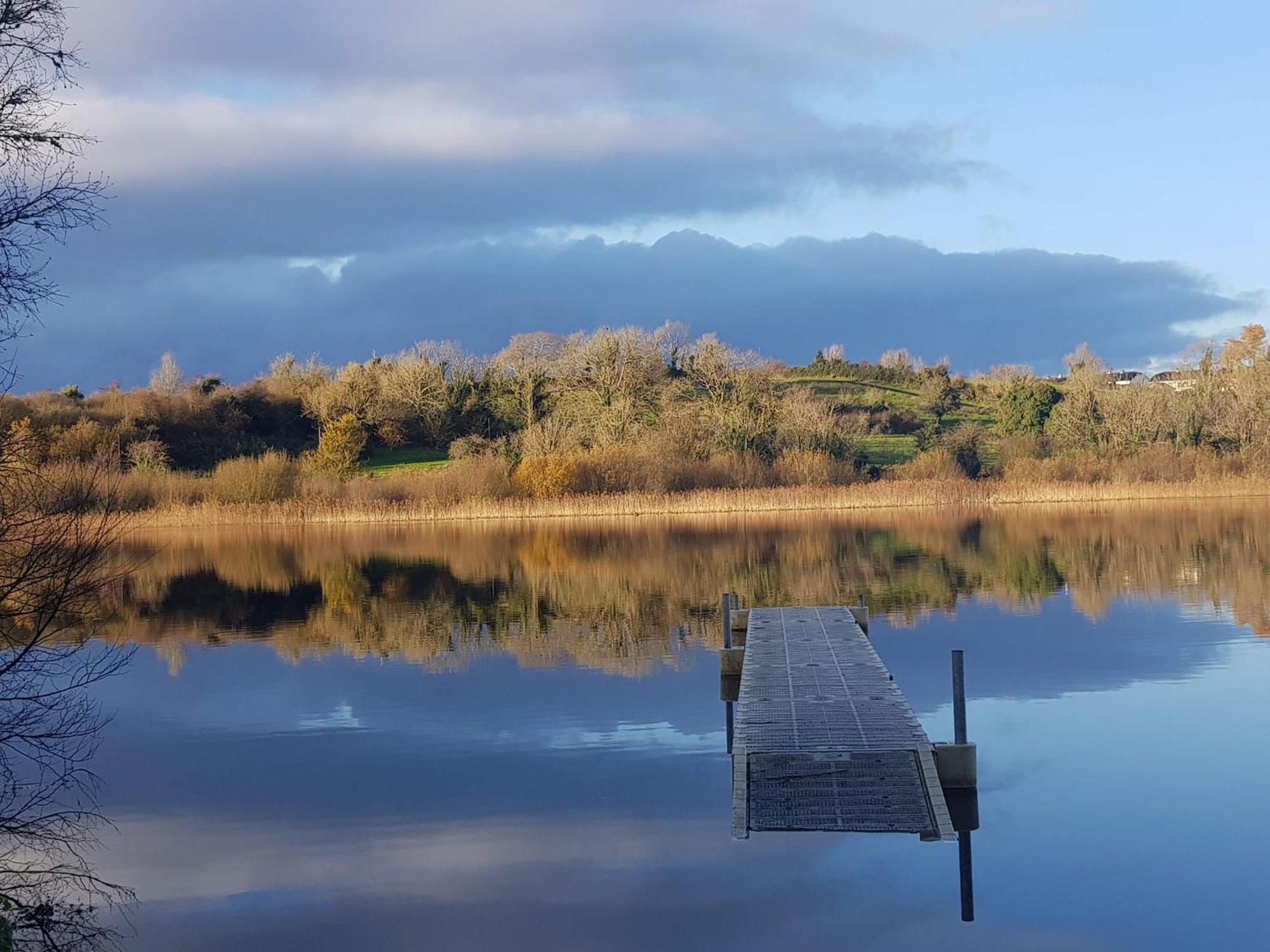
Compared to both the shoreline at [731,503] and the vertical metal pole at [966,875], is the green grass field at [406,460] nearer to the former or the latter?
the shoreline at [731,503]

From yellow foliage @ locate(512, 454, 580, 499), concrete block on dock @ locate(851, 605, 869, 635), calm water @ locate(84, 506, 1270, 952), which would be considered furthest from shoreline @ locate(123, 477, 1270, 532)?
concrete block on dock @ locate(851, 605, 869, 635)

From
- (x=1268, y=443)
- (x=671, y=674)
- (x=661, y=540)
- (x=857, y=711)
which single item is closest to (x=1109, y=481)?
(x=1268, y=443)

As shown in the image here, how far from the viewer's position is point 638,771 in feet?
35.3

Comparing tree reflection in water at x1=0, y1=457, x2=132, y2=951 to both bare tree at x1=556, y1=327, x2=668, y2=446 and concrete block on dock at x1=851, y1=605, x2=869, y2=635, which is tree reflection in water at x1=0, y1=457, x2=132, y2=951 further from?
bare tree at x1=556, y1=327, x2=668, y2=446

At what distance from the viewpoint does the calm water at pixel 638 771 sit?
761 centimetres

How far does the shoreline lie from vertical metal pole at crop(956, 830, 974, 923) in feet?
108

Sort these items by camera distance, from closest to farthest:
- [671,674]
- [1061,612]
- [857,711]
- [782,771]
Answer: [782,771] → [857,711] → [671,674] → [1061,612]

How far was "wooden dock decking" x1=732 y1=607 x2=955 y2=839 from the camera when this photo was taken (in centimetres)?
818

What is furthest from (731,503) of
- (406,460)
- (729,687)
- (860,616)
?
(729,687)

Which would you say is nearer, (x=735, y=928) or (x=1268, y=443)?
(x=735, y=928)

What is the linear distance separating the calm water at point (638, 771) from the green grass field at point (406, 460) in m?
28.0

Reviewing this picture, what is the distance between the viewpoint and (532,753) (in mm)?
11586

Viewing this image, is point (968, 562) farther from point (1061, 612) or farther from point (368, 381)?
point (368, 381)

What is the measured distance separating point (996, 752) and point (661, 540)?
22.6m
